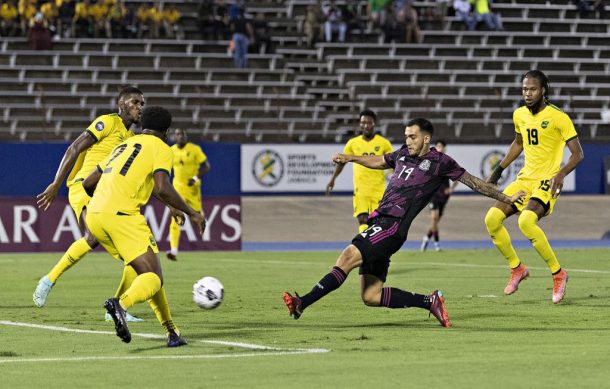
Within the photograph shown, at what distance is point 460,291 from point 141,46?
2371 centimetres

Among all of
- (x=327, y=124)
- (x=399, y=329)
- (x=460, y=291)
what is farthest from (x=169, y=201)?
(x=327, y=124)

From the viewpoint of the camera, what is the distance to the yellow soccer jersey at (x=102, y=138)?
14.5 metres

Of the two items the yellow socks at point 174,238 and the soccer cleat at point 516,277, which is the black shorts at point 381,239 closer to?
the soccer cleat at point 516,277

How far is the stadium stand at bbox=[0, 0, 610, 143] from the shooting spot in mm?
37219

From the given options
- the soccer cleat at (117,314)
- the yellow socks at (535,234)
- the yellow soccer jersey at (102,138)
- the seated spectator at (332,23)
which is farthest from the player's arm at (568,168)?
the seated spectator at (332,23)

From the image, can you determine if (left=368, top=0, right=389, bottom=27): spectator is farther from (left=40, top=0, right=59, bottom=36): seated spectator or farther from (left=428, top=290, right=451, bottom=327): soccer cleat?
(left=428, top=290, right=451, bottom=327): soccer cleat

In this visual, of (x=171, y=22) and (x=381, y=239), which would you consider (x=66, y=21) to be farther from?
(x=381, y=239)

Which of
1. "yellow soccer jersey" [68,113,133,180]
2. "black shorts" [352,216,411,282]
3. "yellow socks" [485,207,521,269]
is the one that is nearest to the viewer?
"black shorts" [352,216,411,282]

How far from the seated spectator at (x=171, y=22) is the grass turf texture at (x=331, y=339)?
1992 cm

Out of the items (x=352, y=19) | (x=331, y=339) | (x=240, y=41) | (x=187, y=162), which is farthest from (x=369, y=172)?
(x=352, y=19)

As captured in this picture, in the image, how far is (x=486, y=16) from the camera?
43812mm

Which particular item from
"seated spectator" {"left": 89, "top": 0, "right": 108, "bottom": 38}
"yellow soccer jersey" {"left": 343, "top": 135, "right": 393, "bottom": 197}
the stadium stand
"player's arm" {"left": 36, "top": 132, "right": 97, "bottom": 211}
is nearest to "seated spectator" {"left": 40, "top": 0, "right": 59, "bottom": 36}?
the stadium stand

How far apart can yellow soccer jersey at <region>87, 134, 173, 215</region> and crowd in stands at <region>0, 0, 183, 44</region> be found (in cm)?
2749

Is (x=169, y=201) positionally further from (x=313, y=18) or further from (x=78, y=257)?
(x=313, y=18)
